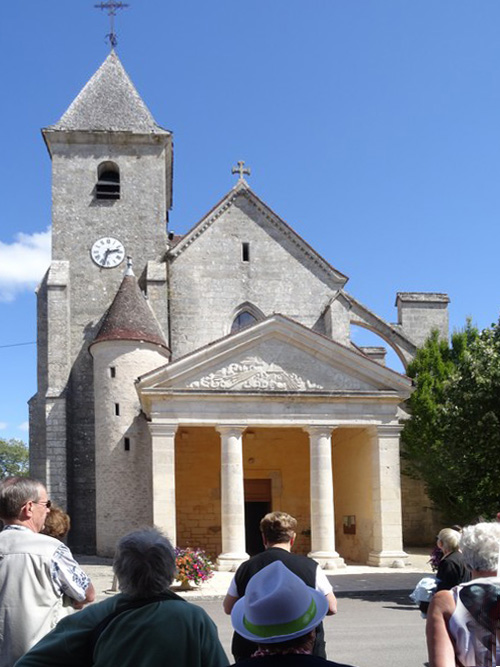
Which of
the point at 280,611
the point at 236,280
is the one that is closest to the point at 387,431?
the point at 236,280

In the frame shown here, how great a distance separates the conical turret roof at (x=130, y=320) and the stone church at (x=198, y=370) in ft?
0.20

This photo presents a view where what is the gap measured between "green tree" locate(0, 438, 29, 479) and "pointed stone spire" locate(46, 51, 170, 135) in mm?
75505

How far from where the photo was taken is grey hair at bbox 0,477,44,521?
15.3 ft

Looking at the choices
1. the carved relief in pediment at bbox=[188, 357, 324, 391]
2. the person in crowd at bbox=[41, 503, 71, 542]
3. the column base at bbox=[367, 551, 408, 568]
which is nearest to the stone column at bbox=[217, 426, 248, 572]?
the carved relief in pediment at bbox=[188, 357, 324, 391]

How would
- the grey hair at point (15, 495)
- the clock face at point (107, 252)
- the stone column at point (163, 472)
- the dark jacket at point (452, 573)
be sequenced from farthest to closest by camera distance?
the clock face at point (107, 252) → the stone column at point (163, 472) → the dark jacket at point (452, 573) → the grey hair at point (15, 495)

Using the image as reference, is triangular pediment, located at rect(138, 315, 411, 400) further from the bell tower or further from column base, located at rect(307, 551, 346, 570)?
the bell tower

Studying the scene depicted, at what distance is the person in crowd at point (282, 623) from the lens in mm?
2805

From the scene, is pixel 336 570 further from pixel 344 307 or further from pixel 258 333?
pixel 344 307

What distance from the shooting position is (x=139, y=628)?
3.32m

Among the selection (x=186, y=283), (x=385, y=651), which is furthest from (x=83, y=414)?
(x=385, y=651)

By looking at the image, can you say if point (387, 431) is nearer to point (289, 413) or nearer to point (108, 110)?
point (289, 413)

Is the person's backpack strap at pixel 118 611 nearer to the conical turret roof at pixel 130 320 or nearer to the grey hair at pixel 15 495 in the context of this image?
the grey hair at pixel 15 495

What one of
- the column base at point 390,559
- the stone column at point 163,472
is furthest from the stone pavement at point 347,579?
the stone column at point 163,472

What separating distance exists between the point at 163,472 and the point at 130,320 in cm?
609
